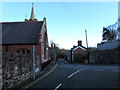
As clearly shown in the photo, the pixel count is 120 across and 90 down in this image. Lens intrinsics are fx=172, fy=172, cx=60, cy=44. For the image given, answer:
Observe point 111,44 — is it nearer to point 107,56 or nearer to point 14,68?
point 107,56

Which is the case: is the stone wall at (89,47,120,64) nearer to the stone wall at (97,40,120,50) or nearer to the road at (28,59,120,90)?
the stone wall at (97,40,120,50)

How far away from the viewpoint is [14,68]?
10523 millimetres

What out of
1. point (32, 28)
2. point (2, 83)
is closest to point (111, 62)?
point (32, 28)

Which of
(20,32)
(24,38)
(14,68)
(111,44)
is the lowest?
(14,68)

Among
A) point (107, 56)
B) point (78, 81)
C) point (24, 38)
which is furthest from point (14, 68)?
point (107, 56)

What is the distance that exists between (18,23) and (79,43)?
33.3 metres

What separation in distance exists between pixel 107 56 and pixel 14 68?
1203 inches

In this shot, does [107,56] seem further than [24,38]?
Yes

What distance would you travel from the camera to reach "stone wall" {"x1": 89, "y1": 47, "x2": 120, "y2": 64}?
3582 cm

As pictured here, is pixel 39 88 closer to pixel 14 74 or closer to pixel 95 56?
pixel 14 74

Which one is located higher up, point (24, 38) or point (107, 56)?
point (24, 38)

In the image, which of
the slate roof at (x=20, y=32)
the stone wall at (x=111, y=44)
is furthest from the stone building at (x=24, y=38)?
the stone wall at (x=111, y=44)

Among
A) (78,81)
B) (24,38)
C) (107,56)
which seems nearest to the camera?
(78,81)

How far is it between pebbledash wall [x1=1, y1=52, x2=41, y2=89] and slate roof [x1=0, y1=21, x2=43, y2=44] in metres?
15.4
